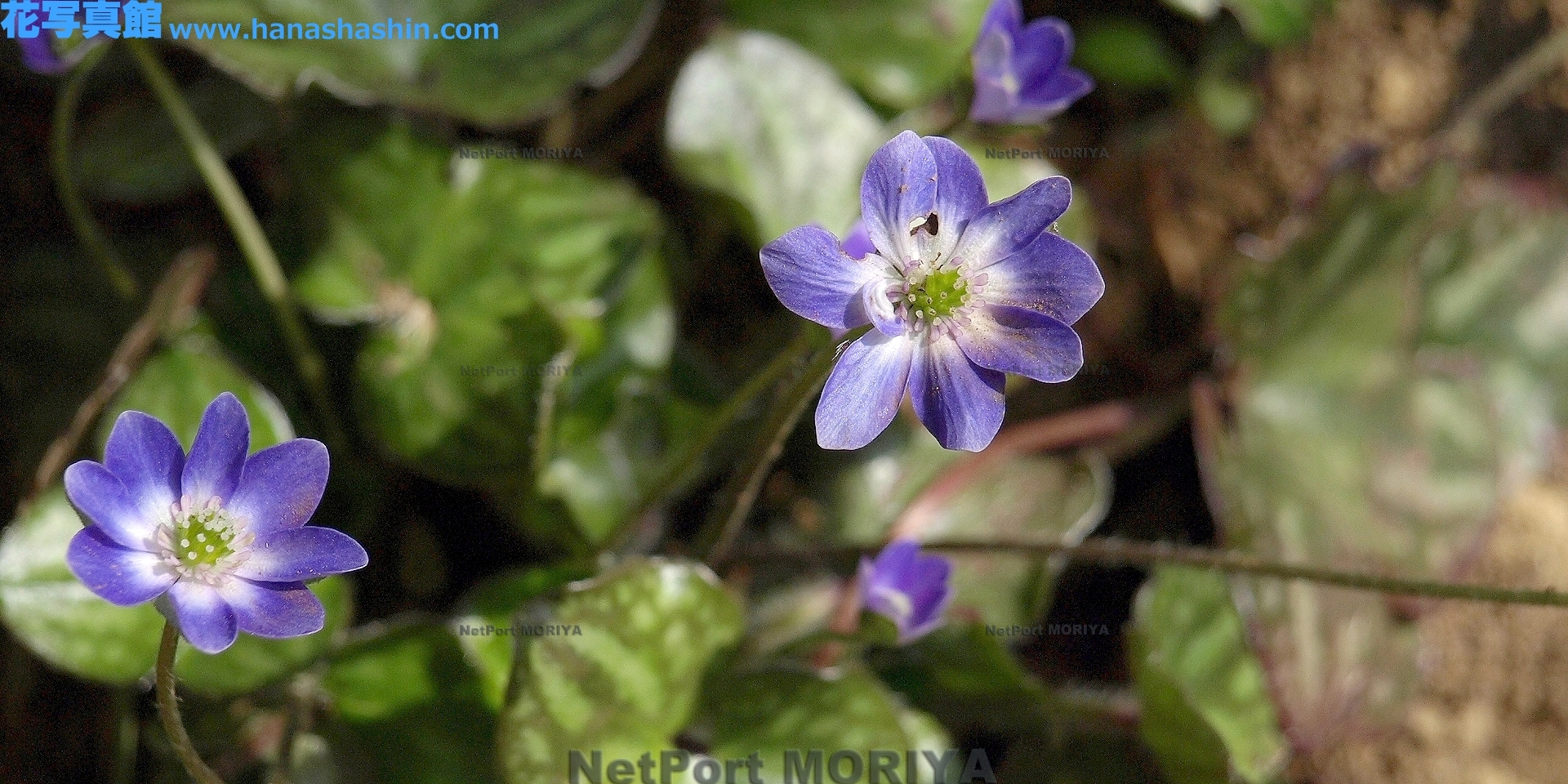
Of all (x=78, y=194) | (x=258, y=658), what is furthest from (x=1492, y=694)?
(x=78, y=194)

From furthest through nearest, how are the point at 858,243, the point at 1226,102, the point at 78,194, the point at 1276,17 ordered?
the point at 1226,102, the point at 1276,17, the point at 78,194, the point at 858,243

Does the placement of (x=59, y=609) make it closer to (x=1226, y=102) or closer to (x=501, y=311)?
(x=501, y=311)

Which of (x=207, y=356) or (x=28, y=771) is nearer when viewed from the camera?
(x=207, y=356)

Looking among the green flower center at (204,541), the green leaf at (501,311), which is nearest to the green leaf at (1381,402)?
the green leaf at (501,311)

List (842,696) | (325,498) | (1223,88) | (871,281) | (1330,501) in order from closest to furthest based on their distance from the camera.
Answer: (871,281), (842,696), (325,498), (1330,501), (1223,88)

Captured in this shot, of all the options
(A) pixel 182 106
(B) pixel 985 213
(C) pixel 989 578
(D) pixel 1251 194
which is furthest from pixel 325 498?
(D) pixel 1251 194

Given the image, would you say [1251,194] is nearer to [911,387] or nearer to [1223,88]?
[1223,88]

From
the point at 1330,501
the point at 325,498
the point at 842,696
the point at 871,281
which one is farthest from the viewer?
the point at 1330,501
